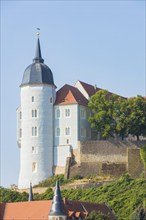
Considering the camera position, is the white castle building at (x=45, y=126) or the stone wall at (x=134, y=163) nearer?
the stone wall at (x=134, y=163)

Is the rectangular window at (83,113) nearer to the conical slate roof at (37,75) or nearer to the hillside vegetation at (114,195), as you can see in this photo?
the conical slate roof at (37,75)

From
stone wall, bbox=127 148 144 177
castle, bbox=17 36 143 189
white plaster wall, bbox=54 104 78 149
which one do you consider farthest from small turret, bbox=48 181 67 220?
white plaster wall, bbox=54 104 78 149

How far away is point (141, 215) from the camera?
337ft

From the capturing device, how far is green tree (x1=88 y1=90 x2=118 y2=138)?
116 meters

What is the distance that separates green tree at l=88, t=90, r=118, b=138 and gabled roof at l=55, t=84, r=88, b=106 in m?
1.35

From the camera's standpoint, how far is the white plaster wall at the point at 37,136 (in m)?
116

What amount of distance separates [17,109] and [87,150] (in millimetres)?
9160

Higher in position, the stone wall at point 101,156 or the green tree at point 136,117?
the green tree at point 136,117

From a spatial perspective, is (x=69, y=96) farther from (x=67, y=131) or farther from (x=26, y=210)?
(x=26, y=210)

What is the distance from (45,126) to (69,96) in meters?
3.92

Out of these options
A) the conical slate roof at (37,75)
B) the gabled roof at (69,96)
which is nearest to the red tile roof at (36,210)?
the gabled roof at (69,96)

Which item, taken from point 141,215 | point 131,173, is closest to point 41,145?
point 131,173

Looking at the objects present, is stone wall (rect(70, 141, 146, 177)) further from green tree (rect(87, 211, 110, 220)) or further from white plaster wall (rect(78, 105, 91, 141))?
green tree (rect(87, 211, 110, 220))

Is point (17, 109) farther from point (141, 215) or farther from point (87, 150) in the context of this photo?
point (141, 215)
